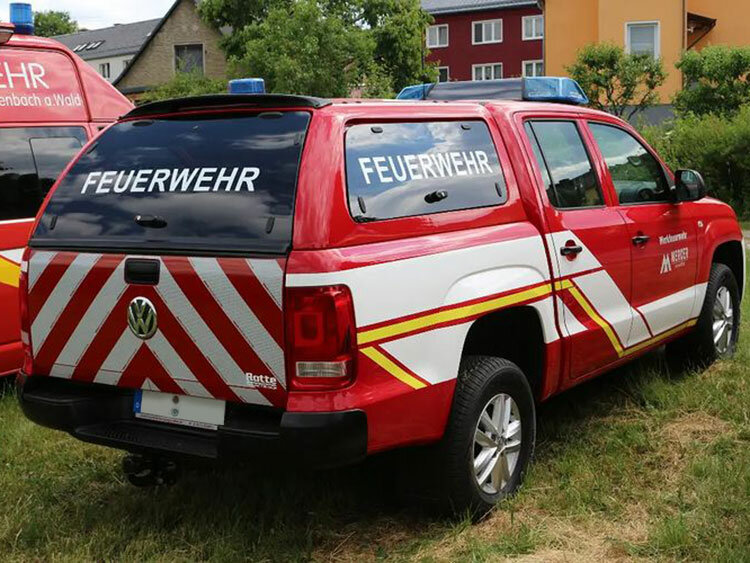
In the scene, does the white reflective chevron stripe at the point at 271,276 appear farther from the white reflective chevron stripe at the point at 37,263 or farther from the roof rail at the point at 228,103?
the white reflective chevron stripe at the point at 37,263

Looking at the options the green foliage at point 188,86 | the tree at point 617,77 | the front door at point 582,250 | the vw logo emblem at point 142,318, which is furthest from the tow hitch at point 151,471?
the green foliage at point 188,86

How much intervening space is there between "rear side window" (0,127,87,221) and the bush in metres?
15.7

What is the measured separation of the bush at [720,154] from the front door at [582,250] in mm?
15473

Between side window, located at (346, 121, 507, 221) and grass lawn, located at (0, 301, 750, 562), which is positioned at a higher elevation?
side window, located at (346, 121, 507, 221)

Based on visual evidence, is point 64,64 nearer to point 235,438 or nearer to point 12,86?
point 12,86

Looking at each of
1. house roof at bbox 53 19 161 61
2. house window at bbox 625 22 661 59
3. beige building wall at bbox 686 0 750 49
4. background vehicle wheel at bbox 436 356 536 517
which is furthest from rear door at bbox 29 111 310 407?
house roof at bbox 53 19 161 61

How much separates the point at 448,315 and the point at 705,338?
3.09 m

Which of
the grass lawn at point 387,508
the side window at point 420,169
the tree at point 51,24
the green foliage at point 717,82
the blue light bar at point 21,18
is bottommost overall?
the grass lawn at point 387,508

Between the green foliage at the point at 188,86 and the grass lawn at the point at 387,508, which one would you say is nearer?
the grass lawn at the point at 387,508

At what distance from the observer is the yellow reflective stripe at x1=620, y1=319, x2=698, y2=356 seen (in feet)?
17.4

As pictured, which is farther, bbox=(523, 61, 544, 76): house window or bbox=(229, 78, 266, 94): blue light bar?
bbox=(523, 61, 544, 76): house window

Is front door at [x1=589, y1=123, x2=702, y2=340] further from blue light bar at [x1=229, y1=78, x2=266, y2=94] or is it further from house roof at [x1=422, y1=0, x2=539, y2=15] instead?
house roof at [x1=422, y1=0, x2=539, y2=15]

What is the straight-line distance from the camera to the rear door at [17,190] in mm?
6008

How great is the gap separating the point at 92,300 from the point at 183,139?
2.37 feet
